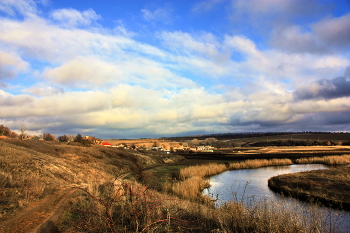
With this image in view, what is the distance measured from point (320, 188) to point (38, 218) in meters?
26.7

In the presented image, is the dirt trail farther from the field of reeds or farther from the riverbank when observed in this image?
the riverbank

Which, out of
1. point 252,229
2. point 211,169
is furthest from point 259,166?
point 252,229

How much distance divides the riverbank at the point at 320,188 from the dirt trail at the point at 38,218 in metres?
19.7

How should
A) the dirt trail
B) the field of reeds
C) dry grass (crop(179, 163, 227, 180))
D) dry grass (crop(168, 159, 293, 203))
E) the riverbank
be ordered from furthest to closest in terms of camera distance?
dry grass (crop(179, 163, 227, 180)) < dry grass (crop(168, 159, 293, 203)) < the riverbank < the dirt trail < the field of reeds

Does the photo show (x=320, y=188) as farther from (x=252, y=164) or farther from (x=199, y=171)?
(x=252, y=164)

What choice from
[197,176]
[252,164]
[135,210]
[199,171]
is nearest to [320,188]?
[197,176]

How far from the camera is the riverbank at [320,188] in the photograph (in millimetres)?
20378

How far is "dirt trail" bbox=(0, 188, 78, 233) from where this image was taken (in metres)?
7.64

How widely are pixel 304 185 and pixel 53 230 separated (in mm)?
26716

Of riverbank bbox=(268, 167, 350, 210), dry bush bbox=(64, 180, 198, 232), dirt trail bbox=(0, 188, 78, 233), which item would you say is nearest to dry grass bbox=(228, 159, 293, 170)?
riverbank bbox=(268, 167, 350, 210)

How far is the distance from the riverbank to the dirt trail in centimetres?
1972

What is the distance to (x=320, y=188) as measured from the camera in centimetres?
2367

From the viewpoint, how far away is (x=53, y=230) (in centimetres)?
777

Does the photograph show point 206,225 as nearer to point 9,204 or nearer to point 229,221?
point 229,221
